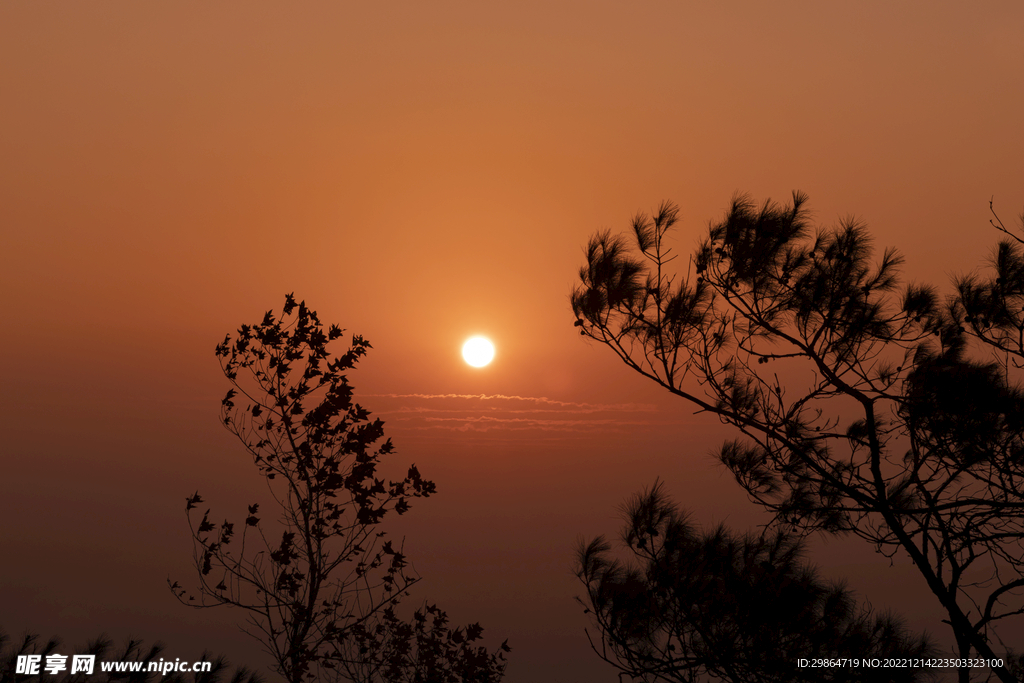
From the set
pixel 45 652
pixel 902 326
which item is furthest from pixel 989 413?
pixel 45 652

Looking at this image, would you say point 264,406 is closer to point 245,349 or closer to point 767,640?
point 245,349

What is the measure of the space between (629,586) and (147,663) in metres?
4.04

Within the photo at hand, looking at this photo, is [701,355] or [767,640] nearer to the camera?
[767,640]

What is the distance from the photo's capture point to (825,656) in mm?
6215

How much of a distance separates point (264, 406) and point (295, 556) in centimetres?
162

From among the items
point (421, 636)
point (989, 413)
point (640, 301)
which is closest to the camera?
point (989, 413)

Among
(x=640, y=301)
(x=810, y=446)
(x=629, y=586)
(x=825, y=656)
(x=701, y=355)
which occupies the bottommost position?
(x=825, y=656)

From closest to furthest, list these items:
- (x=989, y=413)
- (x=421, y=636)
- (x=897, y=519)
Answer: (x=989, y=413)
(x=897, y=519)
(x=421, y=636)

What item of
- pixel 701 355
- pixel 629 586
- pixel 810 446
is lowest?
pixel 629 586

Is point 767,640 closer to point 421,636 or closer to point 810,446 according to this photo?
point 810,446

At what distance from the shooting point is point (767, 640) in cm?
616

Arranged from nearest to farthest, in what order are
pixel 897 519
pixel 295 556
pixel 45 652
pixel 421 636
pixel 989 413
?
pixel 45 652 → pixel 989 413 → pixel 897 519 → pixel 295 556 → pixel 421 636

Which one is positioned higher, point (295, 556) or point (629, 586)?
point (295, 556)

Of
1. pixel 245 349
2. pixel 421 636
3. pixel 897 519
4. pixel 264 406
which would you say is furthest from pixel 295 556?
pixel 897 519
